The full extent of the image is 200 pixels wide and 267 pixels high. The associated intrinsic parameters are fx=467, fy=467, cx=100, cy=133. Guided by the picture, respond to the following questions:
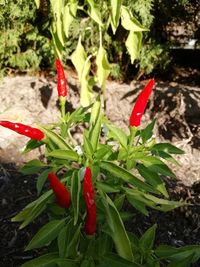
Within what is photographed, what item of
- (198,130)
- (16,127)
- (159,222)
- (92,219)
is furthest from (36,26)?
(92,219)

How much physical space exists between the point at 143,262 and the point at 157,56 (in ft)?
9.27

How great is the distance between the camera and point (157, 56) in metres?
4.38

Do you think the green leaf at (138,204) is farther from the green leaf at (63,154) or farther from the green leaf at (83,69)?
the green leaf at (83,69)

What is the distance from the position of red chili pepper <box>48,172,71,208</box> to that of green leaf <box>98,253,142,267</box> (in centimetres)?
24

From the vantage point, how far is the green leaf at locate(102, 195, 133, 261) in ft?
5.09

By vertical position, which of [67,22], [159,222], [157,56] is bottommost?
[159,222]

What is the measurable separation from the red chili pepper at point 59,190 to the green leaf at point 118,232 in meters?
0.13

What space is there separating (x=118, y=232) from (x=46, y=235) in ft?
1.01

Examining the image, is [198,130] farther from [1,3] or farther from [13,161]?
[1,3]

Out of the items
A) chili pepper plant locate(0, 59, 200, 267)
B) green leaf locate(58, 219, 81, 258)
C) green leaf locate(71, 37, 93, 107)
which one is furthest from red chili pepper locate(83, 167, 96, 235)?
green leaf locate(71, 37, 93, 107)

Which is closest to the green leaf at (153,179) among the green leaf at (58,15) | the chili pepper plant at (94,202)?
the chili pepper plant at (94,202)

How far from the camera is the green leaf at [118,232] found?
155 cm

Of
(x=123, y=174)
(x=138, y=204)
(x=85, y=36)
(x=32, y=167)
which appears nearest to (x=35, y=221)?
(x=32, y=167)

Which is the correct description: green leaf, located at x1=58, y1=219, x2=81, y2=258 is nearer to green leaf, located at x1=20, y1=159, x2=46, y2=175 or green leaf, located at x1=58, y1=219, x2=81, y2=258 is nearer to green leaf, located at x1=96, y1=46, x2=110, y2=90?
green leaf, located at x1=20, y1=159, x2=46, y2=175
